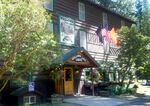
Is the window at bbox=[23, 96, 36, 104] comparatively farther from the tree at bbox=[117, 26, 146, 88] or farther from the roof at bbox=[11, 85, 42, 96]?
the tree at bbox=[117, 26, 146, 88]

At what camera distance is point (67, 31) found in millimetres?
24453

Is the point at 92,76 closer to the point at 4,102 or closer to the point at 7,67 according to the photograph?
the point at 4,102

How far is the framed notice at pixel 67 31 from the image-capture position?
23.8 metres

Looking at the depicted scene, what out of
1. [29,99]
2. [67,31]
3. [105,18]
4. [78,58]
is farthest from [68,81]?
[105,18]

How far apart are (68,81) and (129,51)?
20.9 ft

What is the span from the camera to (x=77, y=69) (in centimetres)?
2408

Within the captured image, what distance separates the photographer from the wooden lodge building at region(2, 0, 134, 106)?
20.4 metres

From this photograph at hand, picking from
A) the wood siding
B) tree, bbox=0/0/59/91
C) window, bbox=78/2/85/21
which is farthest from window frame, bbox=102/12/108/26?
tree, bbox=0/0/59/91

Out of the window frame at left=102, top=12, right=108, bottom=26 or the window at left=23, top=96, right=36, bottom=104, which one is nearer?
the window at left=23, top=96, right=36, bottom=104

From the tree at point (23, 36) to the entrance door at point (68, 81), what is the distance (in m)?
8.29

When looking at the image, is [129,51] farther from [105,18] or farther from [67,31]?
[105,18]


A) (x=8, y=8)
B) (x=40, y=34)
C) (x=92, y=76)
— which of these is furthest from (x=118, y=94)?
(x=8, y=8)

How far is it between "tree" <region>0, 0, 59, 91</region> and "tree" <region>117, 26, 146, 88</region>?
518 inches

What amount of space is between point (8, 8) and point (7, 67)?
247 centimetres
